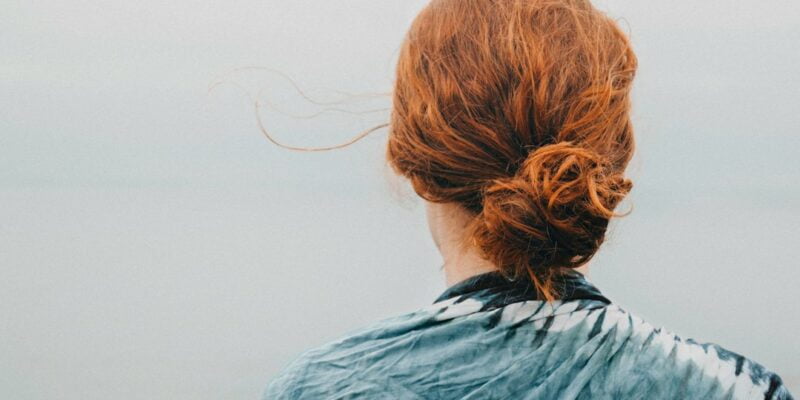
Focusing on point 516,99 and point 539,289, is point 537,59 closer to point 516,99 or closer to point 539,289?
point 516,99

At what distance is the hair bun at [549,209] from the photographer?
66cm

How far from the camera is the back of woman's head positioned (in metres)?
0.66

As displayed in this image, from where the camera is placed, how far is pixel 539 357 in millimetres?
695

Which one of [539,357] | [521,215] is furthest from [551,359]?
[521,215]

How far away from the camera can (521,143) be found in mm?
679

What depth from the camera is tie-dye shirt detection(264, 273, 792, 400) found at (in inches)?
27.4

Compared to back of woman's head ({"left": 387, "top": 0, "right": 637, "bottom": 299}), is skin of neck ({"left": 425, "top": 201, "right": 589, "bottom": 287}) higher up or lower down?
lower down

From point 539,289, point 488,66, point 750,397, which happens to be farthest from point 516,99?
point 750,397

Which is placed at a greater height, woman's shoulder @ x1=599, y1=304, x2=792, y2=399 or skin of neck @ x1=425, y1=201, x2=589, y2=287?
skin of neck @ x1=425, y1=201, x2=589, y2=287

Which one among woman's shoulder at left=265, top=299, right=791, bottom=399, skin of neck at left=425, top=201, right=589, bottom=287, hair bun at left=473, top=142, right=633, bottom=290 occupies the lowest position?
woman's shoulder at left=265, top=299, right=791, bottom=399

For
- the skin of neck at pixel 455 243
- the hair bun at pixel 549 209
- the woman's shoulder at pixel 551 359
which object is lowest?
the woman's shoulder at pixel 551 359

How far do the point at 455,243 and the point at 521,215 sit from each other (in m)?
0.08

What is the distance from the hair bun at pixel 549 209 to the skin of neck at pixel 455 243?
3 cm

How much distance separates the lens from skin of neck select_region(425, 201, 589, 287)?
72cm
